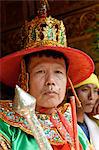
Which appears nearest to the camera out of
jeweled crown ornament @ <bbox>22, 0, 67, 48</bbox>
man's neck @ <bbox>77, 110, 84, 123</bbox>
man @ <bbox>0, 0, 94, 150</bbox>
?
man @ <bbox>0, 0, 94, 150</bbox>

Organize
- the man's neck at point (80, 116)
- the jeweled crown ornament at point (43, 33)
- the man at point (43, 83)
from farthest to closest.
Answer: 1. the man's neck at point (80, 116)
2. the jeweled crown ornament at point (43, 33)
3. the man at point (43, 83)

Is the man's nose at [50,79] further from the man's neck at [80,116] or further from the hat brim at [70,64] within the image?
the man's neck at [80,116]

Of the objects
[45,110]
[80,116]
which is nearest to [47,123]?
[45,110]

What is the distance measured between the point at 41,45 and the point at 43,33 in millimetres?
69

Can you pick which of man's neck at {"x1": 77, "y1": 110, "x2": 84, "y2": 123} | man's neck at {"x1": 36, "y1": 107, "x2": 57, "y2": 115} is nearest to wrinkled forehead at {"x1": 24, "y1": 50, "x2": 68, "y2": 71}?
man's neck at {"x1": 36, "y1": 107, "x2": 57, "y2": 115}

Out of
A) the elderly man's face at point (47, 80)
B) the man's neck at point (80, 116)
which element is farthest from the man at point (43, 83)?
the man's neck at point (80, 116)

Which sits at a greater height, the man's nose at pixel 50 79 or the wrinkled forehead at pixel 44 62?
the wrinkled forehead at pixel 44 62

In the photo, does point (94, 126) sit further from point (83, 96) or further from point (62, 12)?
point (62, 12)

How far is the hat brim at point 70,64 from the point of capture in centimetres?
167

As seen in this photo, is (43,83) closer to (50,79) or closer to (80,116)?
(50,79)

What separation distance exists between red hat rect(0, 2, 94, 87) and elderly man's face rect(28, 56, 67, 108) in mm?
51

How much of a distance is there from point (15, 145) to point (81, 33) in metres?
2.13

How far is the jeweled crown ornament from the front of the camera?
5.60 feet

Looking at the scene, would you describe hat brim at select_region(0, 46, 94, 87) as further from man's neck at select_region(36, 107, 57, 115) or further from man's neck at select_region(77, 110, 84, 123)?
man's neck at select_region(77, 110, 84, 123)
